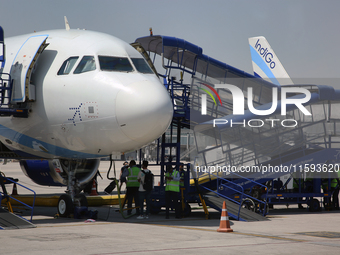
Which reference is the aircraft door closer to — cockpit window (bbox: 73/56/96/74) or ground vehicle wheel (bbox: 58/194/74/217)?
cockpit window (bbox: 73/56/96/74)

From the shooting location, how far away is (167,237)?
10.9 metres

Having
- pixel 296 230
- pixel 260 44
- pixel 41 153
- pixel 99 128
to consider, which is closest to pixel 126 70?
pixel 99 128

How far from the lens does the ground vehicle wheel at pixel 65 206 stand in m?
14.3

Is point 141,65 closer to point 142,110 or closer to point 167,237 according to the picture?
point 142,110

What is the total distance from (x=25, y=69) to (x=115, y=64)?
2496mm

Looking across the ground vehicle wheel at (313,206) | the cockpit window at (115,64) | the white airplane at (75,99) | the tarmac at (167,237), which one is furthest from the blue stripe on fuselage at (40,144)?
the ground vehicle wheel at (313,206)

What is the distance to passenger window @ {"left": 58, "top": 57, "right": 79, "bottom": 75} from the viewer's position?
12883mm

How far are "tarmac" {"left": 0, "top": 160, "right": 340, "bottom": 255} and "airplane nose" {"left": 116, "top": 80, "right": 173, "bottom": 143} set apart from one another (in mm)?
2556

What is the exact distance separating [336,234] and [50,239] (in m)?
7.20

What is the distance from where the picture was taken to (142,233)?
38.0 ft

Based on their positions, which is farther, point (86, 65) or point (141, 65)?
point (141, 65)

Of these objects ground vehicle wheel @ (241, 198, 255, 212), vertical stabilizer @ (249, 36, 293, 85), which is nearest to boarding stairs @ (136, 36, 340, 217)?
ground vehicle wheel @ (241, 198, 255, 212)

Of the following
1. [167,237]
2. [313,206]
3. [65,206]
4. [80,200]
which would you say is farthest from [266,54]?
[167,237]

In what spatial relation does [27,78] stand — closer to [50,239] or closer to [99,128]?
[99,128]
